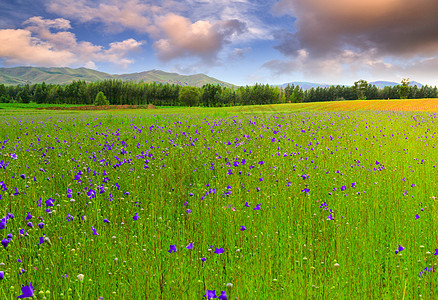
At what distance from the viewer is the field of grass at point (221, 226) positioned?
261 centimetres

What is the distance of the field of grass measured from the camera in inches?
103

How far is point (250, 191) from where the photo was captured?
189 inches

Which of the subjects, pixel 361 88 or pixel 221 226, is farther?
pixel 361 88

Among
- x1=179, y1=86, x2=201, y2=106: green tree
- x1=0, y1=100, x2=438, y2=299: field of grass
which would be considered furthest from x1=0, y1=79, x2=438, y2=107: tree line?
x1=0, y1=100, x2=438, y2=299: field of grass

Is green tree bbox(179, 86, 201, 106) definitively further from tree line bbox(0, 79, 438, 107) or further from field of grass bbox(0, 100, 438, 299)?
field of grass bbox(0, 100, 438, 299)

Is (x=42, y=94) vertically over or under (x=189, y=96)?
Answer: over

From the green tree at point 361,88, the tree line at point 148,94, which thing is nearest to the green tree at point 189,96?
the tree line at point 148,94

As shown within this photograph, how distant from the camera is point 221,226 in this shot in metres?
3.75

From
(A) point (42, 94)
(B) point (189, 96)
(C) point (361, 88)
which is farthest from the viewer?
(C) point (361, 88)

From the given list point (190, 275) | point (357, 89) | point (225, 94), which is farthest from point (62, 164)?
point (357, 89)

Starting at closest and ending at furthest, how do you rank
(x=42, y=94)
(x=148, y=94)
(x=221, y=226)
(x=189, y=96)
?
1. (x=221, y=226)
2. (x=189, y=96)
3. (x=42, y=94)
4. (x=148, y=94)

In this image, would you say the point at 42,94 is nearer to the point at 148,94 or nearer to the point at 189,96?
the point at 148,94

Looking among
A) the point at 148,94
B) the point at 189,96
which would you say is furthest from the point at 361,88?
the point at 148,94

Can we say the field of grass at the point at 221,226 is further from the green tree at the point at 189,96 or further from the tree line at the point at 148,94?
the tree line at the point at 148,94
